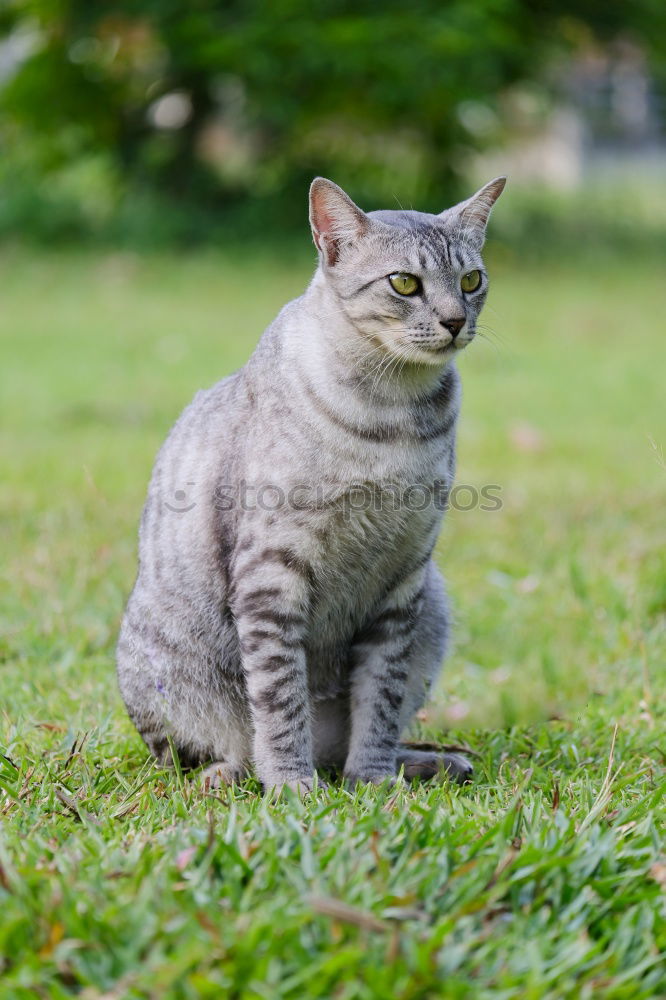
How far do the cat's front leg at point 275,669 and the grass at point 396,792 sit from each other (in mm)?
111

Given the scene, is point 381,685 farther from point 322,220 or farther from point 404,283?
point 322,220

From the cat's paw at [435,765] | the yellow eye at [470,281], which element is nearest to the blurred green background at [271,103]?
the yellow eye at [470,281]

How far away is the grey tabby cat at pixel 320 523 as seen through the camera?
2.72 m

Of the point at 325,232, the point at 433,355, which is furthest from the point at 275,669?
the point at 325,232

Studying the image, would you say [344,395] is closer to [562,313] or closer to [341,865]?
[341,865]

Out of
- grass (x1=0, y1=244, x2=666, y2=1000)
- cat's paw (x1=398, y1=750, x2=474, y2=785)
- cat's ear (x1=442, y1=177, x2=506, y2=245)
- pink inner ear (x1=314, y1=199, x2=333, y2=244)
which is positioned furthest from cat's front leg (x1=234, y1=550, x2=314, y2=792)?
cat's ear (x1=442, y1=177, x2=506, y2=245)

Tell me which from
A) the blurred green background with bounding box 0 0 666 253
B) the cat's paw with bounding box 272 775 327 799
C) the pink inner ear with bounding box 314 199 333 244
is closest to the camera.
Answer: the cat's paw with bounding box 272 775 327 799

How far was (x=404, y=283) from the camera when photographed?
2.77 meters

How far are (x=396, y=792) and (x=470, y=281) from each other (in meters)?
1.23

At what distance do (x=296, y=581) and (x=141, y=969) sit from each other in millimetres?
1108

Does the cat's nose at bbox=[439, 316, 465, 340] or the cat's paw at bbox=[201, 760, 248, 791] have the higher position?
the cat's nose at bbox=[439, 316, 465, 340]

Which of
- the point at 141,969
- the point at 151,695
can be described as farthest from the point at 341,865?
the point at 151,695

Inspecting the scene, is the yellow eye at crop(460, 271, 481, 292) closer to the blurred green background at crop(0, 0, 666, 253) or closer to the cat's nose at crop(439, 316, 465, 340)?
the cat's nose at crop(439, 316, 465, 340)

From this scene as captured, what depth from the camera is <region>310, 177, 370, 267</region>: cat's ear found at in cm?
279
